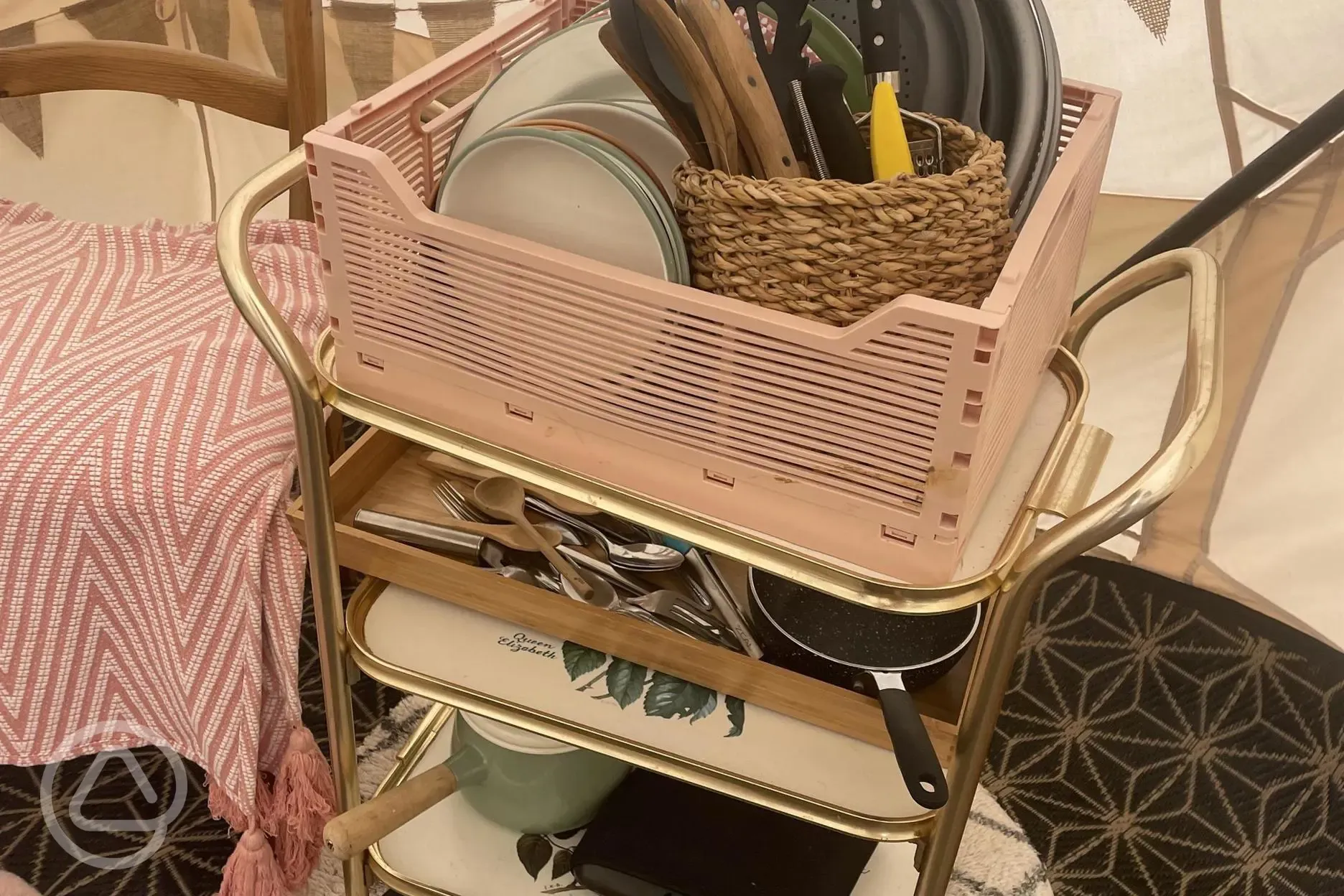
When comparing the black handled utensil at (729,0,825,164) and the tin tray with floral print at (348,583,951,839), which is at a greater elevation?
the black handled utensil at (729,0,825,164)

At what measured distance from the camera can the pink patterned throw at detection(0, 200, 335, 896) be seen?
0.91 metres

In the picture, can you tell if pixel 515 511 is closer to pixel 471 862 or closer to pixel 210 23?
pixel 471 862

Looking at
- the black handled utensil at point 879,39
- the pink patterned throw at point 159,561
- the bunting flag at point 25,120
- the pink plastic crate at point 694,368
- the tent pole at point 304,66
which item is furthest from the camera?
the bunting flag at point 25,120

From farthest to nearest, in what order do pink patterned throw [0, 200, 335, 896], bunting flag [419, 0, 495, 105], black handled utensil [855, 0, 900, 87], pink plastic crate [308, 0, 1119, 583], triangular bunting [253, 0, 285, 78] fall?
triangular bunting [253, 0, 285, 78]
bunting flag [419, 0, 495, 105]
pink patterned throw [0, 200, 335, 896]
black handled utensil [855, 0, 900, 87]
pink plastic crate [308, 0, 1119, 583]

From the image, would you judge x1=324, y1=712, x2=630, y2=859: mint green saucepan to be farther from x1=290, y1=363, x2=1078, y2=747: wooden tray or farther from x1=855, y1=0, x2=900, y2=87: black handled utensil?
x1=855, y1=0, x2=900, y2=87: black handled utensil

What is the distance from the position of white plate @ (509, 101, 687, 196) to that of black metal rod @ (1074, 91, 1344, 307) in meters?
0.54

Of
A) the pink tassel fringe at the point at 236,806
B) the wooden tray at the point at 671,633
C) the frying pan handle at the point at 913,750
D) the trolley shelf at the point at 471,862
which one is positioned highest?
the frying pan handle at the point at 913,750

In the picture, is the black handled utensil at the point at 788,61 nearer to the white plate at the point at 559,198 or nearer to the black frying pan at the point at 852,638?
the white plate at the point at 559,198

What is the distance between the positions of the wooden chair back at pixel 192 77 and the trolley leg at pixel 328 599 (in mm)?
550

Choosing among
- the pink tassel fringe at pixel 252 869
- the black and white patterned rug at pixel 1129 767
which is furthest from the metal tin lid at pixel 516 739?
the black and white patterned rug at pixel 1129 767

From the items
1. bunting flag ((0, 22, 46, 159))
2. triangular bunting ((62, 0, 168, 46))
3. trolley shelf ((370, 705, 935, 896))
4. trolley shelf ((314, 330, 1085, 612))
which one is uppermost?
trolley shelf ((314, 330, 1085, 612))

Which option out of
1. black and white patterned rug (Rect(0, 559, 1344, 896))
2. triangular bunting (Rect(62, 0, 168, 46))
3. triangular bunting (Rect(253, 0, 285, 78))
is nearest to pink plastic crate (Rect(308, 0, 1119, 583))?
black and white patterned rug (Rect(0, 559, 1344, 896))

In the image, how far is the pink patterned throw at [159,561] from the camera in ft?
2.97

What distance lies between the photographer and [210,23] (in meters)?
1.57
